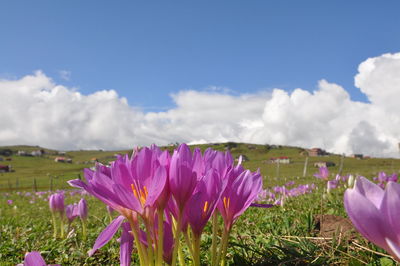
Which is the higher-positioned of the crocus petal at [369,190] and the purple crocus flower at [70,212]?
the crocus petal at [369,190]

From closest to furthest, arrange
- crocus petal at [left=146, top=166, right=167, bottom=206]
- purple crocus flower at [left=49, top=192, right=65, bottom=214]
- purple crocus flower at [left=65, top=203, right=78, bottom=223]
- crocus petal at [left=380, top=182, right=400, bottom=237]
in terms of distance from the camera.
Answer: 1. crocus petal at [left=380, top=182, right=400, bottom=237]
2. crocus petal at [left=146, top=166, right=167, bottom=206]
3. purple crocus flower at [left=49, top=192, right=65, bottom=214]
4. purple crocus flower at [left=65, top=203, right=78, bottom=223]

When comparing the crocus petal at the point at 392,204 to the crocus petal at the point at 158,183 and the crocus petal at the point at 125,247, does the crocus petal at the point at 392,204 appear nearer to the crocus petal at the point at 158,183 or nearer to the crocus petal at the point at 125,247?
the crocus petal at the point at 158,183

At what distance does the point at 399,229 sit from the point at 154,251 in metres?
0.92

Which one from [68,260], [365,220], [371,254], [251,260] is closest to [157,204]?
[365,220]

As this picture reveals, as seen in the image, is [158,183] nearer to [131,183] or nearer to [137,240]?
[131,183]

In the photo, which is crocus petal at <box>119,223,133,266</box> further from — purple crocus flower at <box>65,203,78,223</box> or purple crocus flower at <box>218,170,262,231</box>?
purple crocus flower at <box>65,203,78,223</box>

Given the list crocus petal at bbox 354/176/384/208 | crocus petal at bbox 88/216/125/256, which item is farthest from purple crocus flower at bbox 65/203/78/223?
crocus petal at bbox 354/176/384/208

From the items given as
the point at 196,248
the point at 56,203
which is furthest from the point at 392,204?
the point at 56,203

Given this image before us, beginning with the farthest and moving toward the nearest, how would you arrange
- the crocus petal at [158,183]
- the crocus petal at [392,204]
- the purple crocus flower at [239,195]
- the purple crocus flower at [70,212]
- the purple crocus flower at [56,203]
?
the purple crocus flower at [70,212]
the purple crocus flower at [56,203]
the purple crocus flower at [239,195]
the crocus petal at [158,183]
the crocus petal at [392,204]

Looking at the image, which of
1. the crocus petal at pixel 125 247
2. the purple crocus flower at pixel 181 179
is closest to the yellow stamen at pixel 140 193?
the purple crocus flower at pixel 181 179

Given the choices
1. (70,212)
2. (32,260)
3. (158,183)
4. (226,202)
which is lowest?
(70,212)

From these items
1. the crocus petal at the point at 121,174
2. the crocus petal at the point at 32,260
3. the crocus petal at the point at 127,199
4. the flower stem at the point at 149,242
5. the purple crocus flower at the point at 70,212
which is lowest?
the purple crocus flower at the point at 70,212

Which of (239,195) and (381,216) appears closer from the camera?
(381,216)

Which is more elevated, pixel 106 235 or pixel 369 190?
pixel 369 190
